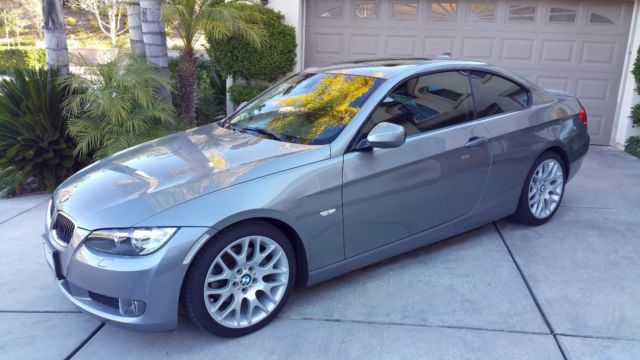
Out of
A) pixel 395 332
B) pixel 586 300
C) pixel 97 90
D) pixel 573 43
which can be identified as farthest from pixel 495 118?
pixel 573 43

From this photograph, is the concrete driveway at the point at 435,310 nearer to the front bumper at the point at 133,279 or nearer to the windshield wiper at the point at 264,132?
the front bumper at the point at 133,279

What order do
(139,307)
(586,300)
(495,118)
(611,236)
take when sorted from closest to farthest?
1. (139,307)
2. (586,300)
3. (495,118)
4. (611,236)

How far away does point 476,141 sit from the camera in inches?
154

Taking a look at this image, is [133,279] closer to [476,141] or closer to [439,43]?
[476,141]

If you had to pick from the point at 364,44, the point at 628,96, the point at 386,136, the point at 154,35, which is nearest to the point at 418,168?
the point at 386,136

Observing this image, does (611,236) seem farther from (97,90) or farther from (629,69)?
(97,90)

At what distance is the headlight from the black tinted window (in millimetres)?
1568

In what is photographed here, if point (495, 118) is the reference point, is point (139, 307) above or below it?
below

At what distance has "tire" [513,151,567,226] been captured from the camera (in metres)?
4.47

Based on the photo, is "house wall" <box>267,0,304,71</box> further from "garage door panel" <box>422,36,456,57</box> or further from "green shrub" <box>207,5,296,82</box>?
"garage door panel" <box>422,36,456,57</box>

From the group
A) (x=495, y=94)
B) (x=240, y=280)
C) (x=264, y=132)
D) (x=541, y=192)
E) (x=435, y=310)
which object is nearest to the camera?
(x=240, y=280)

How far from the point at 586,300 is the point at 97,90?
210 inches

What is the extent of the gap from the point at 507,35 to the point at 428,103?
16.9ft

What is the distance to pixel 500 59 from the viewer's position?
324 inches
